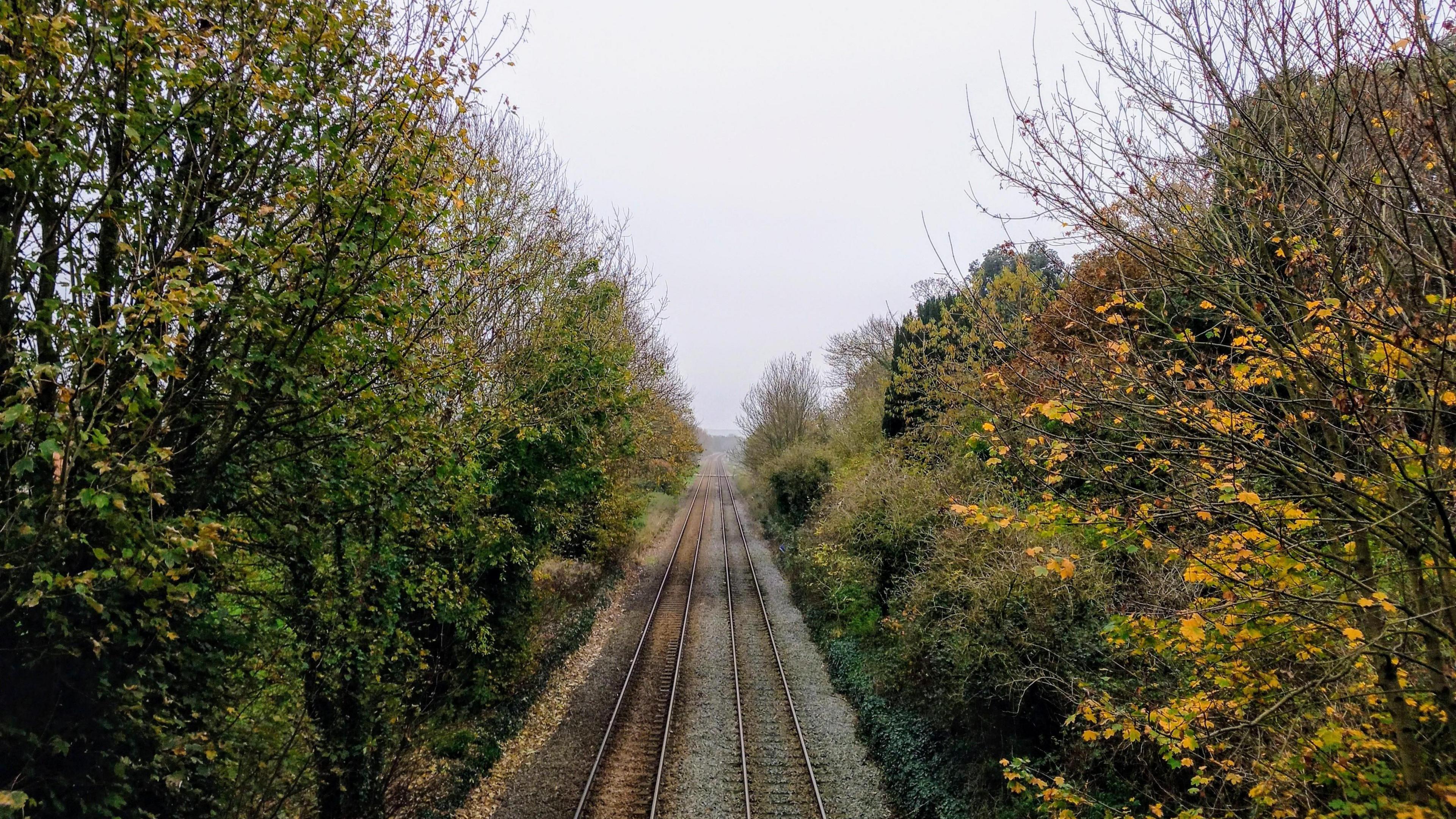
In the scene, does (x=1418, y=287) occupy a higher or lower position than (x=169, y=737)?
higher

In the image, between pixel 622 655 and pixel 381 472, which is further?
pixel 622 655

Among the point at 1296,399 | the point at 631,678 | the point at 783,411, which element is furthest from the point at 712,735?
the point at 783,411

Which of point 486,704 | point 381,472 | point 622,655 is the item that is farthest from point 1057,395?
point 622,655

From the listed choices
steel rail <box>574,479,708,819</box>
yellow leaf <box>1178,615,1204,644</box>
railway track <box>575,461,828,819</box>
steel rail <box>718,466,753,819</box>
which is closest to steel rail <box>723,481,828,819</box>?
railway track <box>575,461,828,819</box>

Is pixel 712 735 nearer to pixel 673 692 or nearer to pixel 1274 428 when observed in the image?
pixel 673 692

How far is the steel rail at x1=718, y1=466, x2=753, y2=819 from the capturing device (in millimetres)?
9438

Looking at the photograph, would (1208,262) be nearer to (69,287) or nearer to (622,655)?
(69,287)

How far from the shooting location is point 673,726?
11734 mm

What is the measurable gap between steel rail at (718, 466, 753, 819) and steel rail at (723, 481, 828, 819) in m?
0.80

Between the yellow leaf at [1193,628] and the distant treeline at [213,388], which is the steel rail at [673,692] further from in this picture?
the yellow leaf at [1193,628]

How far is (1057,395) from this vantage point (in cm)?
488

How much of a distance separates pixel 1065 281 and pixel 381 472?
6357mm

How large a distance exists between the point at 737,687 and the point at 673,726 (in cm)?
186

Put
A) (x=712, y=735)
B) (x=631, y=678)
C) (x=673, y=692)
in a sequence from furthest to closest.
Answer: (x=631, y=678), (x=673, y=692), (x=712, y=735)
